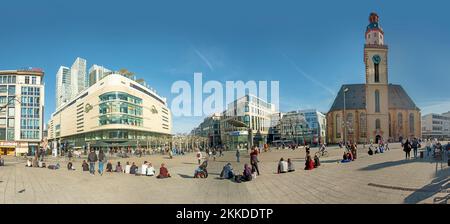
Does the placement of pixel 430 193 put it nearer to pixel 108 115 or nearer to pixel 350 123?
pixel 108 115

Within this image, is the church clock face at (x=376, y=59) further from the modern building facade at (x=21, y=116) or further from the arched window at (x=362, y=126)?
the modern building facade at (x=21, y=116)

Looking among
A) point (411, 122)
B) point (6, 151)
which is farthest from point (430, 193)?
point (411, 122)

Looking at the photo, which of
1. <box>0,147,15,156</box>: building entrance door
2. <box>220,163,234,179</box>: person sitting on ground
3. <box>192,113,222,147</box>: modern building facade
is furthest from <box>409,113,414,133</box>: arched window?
<box>0,147,15,156</box>: building entrance door

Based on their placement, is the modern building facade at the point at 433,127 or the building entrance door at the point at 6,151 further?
the building entrance door at the point at 6,151

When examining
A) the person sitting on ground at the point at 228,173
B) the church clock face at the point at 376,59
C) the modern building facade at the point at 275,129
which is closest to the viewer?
the person sitting on ground at the point at 228,173

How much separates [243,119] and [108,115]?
2186cm

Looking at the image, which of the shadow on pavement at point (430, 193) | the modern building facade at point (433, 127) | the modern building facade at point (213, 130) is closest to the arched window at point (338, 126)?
the modern building facade at point (433, 127)

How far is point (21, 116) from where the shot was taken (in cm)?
5591

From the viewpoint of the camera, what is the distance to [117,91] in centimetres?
2862

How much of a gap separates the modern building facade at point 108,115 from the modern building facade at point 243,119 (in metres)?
12.5

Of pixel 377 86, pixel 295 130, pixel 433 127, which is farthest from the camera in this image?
pixel 295 130

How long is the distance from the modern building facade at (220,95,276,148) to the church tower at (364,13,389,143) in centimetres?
2885

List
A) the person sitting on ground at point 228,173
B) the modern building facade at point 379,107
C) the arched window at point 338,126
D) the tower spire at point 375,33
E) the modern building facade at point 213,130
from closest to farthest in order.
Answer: the person sitting on ground at point 228,173 < the modern building facade at point 213,130 < the modern building facade at point 379,107 < the tower spire at point 375,33 < the arched window at point 338,126

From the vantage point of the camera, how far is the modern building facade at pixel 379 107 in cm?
6425
